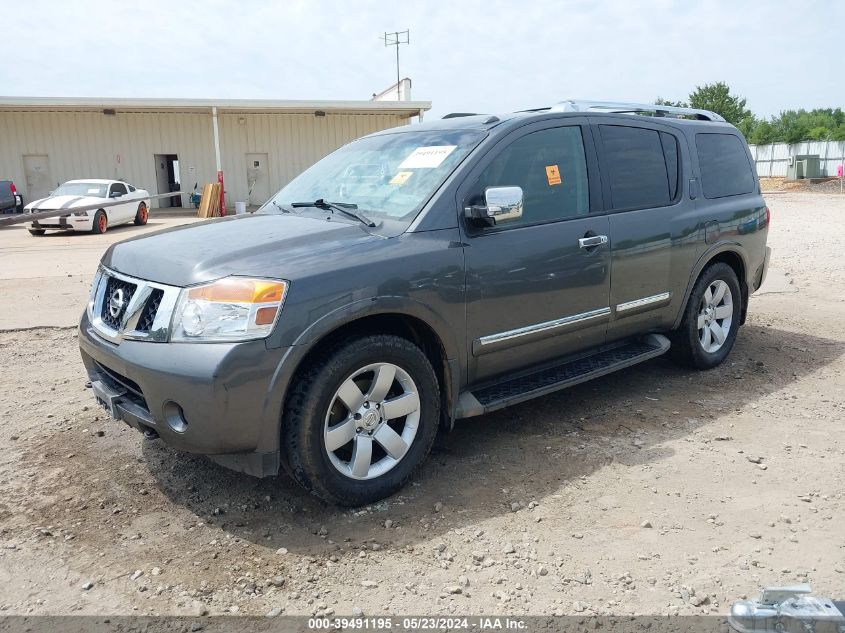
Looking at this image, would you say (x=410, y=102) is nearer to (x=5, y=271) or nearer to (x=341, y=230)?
(x=5, y=271)

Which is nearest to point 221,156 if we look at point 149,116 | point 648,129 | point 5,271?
point 149,116

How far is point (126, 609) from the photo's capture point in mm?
2648

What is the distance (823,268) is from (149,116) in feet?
83.6

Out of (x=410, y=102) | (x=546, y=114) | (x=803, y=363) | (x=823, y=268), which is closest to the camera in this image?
(x=546, y=114)

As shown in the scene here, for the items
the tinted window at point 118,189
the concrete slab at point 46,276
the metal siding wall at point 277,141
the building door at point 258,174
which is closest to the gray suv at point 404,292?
the concrete slab at point 46,276

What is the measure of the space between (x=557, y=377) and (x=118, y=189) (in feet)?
60.9

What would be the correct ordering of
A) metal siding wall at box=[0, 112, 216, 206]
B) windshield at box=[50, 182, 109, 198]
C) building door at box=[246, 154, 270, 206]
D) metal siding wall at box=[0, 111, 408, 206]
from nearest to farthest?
windshield at box=[50, 182, 109, 198]
metal siding wall at box=[0, 112, 216, 206]
metal siding wall at box=[0, 111, 408, 206]
building door at box=[246, 154, 270, 206]

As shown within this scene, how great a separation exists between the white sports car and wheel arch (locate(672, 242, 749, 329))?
14594 mm

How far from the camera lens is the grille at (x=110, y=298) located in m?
3.35

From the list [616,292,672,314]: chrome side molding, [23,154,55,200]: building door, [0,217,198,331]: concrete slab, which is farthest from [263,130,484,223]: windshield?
[23,154,55,200]: building door

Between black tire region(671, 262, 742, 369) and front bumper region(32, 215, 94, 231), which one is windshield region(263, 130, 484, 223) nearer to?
black tire region(671, 262, 742, 369)

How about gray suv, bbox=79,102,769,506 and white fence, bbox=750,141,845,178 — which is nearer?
gray suv, bbox=79,102,769,506

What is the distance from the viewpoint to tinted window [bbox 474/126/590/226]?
393cm

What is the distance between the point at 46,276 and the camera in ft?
33.4
